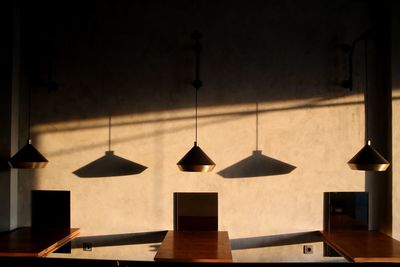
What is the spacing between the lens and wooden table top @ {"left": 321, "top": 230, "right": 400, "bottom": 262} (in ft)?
12.5

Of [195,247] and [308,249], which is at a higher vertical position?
[195,247]

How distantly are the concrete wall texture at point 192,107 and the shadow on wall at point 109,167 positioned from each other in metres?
0.07

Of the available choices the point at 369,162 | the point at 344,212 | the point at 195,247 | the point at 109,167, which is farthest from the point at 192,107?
the point at 344,212

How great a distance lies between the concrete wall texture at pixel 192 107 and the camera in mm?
5059

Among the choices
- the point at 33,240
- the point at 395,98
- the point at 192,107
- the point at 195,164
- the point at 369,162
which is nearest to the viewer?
the point at 369,162

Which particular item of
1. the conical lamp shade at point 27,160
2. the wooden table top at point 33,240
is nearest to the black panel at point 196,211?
the wooden table top at point 33,240

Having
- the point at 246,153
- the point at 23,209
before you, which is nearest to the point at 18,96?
the point at 23,209

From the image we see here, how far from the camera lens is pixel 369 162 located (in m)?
4.11

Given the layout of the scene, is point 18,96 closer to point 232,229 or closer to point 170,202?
point 170,202

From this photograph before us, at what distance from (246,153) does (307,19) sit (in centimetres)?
180

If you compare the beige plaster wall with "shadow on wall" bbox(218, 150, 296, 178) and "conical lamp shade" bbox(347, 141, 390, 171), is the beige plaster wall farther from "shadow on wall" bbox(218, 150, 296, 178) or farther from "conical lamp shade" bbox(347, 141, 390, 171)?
"shadow on wall" bbox(218, 150, 296, 178)

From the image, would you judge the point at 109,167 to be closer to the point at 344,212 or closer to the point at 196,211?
the point at 196,211

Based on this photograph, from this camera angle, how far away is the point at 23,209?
5191mm

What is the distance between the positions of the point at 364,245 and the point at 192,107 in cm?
246
